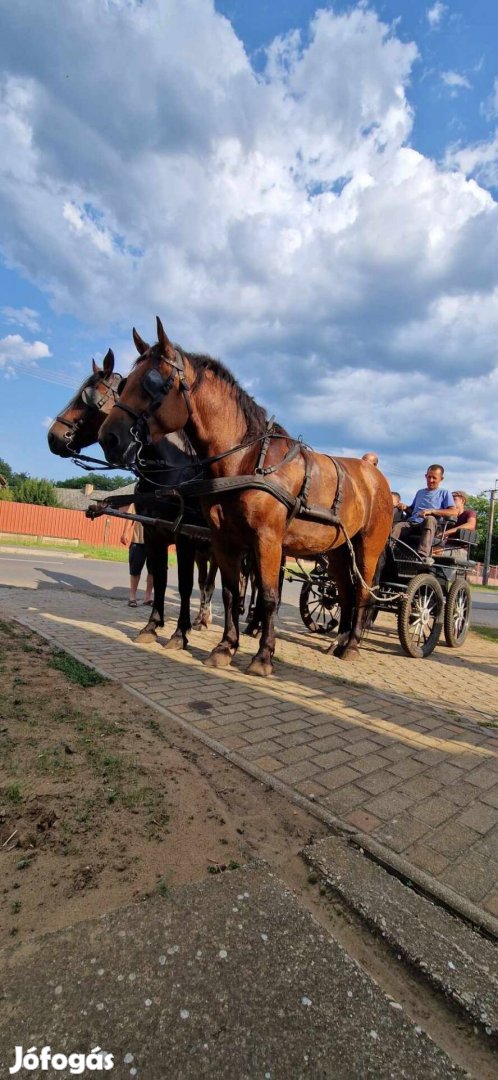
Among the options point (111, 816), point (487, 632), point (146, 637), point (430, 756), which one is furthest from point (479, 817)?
point (487, 632)

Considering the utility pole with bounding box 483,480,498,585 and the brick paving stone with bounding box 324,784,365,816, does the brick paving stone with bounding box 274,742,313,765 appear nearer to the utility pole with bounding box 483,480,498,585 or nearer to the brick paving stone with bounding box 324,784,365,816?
the brick paving stone with bounding box 324,784,365,816

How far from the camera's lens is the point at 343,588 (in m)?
5.66

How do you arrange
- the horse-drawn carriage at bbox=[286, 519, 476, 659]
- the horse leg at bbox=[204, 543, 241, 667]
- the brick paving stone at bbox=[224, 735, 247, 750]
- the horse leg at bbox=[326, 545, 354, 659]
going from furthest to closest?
the horse-drawn carriage at bbox=[286, 519, 476, 659] → the horse leg at bbox=[326, 545, 354, 659] → the horse leg at bbox=[204, 543, 241, 667] → the brick paving stone at bbox=[224, 735, 247, 750]

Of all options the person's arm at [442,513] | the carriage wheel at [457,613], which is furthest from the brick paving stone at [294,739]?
the carriage wheel at [457,613]

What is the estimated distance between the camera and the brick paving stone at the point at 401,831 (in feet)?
6.01

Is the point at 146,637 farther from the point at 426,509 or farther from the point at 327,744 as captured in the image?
the point at 426,509

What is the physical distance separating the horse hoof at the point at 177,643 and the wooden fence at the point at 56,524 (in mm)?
27114

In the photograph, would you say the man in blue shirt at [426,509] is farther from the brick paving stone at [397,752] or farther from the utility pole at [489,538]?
the utility pole at [489,538]

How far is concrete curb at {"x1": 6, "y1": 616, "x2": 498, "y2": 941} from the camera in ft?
4.87

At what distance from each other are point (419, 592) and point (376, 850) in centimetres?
462

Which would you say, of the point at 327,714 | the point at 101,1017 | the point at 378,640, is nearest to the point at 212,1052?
the point at 101,1017

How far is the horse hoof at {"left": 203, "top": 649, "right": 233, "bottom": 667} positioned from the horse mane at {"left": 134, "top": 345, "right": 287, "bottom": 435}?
2.06m

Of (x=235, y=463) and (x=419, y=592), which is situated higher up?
(x=235, y=463)

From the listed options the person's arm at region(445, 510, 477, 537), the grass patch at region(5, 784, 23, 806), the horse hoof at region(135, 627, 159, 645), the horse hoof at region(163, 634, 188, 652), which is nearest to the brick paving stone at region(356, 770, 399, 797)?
the grass patch at region(5, 784, 23, 806)
